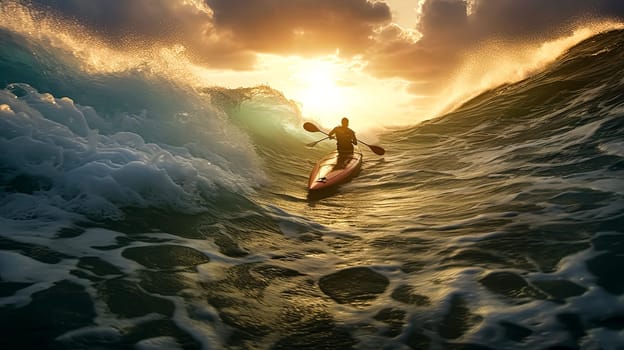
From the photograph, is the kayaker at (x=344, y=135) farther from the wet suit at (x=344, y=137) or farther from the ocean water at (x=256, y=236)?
the ocean water at (x=256, y=236)

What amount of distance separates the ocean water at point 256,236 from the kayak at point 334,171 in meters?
0.41

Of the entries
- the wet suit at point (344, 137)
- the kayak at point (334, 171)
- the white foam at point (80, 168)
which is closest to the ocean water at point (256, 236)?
the white foam at point (80, 168)

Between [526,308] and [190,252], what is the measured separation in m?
3.81

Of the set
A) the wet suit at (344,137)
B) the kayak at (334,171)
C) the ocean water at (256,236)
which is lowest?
the ocean water at (256,236)

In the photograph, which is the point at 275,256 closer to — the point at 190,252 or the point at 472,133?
the point at 190,252

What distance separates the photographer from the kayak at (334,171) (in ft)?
36.0

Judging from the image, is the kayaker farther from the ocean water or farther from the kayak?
the ocean water

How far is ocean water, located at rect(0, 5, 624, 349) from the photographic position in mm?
4141

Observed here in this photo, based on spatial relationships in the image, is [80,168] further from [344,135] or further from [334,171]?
[344,135]

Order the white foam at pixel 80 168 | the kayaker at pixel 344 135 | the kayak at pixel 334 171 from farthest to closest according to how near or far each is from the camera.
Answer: the kayaker at pixel 344 135
the kayak at pixel 334 171
the white foam at pixel 80 168

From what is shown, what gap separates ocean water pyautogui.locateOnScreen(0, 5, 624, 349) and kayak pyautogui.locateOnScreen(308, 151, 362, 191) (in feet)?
1.34

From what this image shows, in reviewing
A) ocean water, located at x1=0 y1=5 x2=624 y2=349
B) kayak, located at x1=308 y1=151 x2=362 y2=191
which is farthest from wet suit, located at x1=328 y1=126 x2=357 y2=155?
ocean water, located at x1=0 y1=5 x2=624 y2=349

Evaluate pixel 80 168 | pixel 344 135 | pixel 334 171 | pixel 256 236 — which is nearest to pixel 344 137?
pixel 344 135

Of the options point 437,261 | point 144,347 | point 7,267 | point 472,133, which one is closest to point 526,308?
point 437,261
